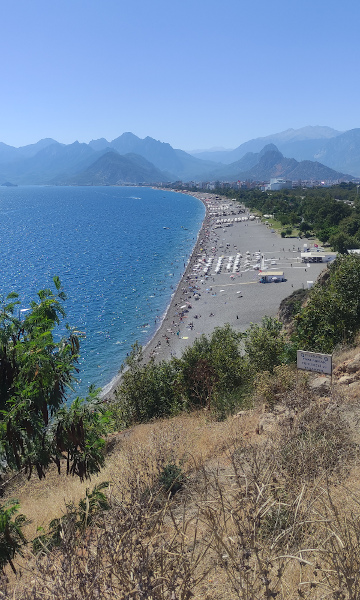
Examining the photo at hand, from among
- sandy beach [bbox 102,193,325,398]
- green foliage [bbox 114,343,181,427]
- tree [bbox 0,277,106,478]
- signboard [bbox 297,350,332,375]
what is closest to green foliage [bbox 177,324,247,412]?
green foliage [bbox 114,343,181,427]

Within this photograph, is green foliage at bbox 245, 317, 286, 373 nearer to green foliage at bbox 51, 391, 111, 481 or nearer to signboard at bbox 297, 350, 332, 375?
signboard at bbox 297, 350, 332, 375

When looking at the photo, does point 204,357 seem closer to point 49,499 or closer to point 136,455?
point 49,499

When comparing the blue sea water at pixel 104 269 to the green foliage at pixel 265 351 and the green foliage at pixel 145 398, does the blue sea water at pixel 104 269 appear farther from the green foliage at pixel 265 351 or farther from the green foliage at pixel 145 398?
the green foliage at pixel 265 351

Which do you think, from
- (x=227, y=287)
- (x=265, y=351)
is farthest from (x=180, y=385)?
(x=227, y=287)

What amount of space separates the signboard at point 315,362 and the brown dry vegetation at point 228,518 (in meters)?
0.58

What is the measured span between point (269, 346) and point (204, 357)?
241 cm

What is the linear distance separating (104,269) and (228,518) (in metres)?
51.6

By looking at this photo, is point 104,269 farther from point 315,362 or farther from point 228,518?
point 228,518

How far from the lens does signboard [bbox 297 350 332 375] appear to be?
7281 mm

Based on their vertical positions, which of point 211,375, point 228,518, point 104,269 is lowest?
point 211,375

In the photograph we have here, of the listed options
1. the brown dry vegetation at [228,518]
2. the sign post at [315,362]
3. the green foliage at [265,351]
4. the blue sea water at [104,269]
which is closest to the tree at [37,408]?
the brown dry vegetation at [228,518]

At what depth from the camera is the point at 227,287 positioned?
4153 cm

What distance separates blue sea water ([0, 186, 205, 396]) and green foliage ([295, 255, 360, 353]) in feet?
47.8

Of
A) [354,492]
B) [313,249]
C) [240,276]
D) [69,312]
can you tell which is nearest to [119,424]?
[354,492]
